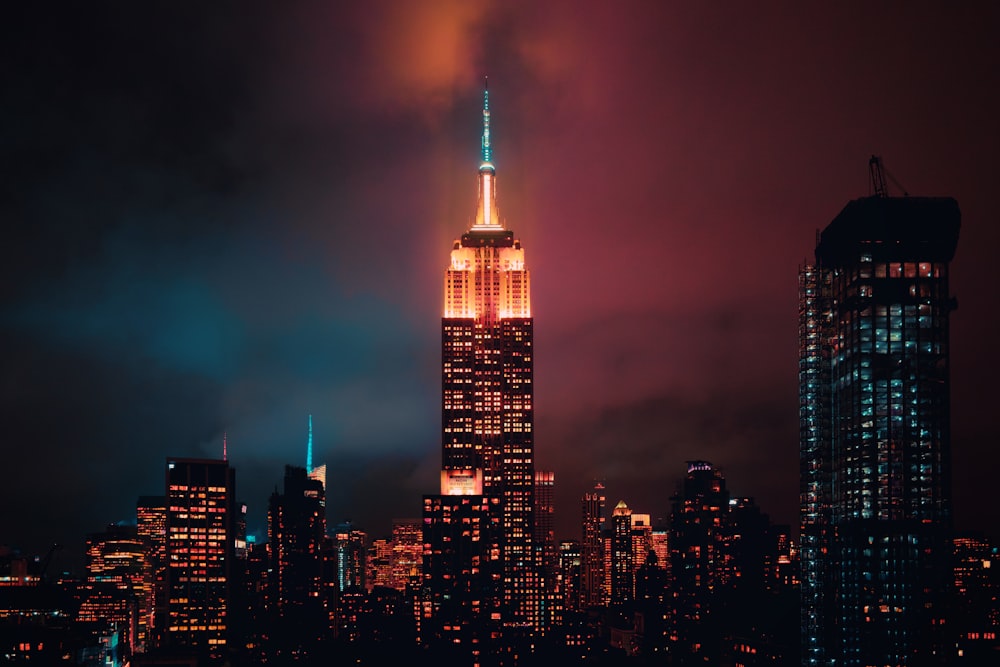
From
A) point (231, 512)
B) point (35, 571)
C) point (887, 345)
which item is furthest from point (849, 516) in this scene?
point (231, 512)

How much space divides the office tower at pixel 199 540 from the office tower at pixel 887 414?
82.9m

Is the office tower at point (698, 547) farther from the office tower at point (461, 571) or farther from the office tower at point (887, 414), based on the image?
the office tower at point (887, 414)

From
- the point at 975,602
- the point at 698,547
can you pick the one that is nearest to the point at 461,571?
the point at 698,547

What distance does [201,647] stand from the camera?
17000 cm

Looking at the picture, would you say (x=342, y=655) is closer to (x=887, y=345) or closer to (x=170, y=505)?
(x=170, y=505)

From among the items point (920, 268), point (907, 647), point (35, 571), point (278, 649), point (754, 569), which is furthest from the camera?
point (754, 569)

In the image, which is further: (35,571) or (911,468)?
(35,571)

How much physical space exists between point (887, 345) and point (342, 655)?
262ft

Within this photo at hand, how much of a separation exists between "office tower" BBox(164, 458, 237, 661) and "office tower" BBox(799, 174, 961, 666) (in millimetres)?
82898

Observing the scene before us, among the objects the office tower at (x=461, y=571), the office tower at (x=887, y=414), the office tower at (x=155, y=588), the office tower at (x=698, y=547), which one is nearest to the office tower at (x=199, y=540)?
the office tower at (x=155, y=588)

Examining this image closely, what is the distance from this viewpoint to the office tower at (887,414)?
11262 centimetres

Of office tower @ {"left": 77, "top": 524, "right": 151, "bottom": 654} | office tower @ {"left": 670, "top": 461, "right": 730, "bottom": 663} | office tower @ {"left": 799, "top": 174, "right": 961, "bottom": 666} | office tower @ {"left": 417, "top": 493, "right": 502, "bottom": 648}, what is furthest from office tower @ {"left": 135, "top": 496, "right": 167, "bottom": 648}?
office tower @ {"left": 799, "top": 174, "right": 961, "bottom": 666}

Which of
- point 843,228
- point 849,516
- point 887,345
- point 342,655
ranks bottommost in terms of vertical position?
point 342,655

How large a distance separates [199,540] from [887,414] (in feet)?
312
